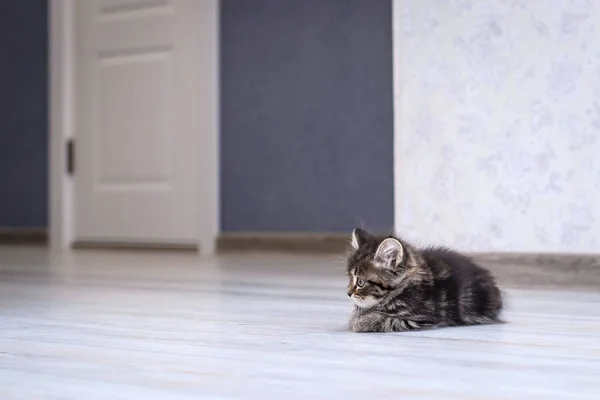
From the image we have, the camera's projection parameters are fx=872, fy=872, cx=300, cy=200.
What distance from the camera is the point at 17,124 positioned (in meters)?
5.31

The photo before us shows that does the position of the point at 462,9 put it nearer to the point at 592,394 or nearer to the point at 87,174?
the point at 592,394

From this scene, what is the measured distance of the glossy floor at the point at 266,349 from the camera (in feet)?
3.54

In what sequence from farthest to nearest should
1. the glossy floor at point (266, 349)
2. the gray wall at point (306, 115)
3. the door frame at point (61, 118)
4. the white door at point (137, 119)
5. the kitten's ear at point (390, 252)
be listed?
the door frame at point (61, 118) < the white door at point (137, 119) < the gray wall at point (306, 115) < the kitten's ear at point (390, 252) < the glossy floor at point (266, 349)

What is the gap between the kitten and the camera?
158cm

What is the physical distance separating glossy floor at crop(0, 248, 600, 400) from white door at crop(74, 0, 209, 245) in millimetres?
2120

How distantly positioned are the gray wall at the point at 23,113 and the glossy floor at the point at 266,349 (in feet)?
9.35

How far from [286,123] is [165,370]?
10.4 ft

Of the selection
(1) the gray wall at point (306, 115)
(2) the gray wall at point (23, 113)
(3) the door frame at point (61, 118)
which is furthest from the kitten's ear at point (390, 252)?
(2) the gray wall at point (23, 113)

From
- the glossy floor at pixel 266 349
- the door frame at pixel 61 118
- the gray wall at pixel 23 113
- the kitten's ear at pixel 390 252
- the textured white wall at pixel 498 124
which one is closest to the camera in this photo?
the glossy floor at pixel 266 349

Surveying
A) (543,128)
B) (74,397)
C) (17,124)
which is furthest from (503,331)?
(17,124)

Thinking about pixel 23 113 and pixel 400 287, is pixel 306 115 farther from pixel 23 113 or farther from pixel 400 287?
pixel 400 287

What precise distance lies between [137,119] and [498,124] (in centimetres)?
270

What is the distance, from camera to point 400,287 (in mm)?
1588

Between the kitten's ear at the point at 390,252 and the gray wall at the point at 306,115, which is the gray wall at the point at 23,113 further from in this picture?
the kitten's ear at the point at 390,252
